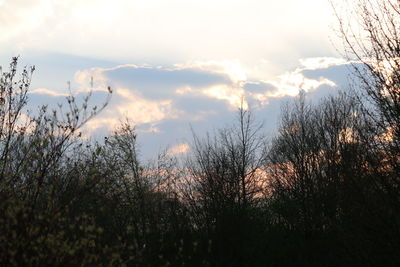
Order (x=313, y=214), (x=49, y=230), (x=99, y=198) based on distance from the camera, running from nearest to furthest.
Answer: (x=49, y=230)
(x=99, y=198)
(x=313, y=214)

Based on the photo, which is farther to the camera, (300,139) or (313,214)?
(300,139)

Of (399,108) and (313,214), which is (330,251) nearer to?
(313,214)

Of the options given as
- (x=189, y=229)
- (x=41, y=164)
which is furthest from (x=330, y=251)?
(x=41, y=164)

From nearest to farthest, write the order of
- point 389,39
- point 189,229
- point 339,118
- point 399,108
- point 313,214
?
1. point 399,108
2. point 389,39
3. point 189,229
4. point 313,214
5. point 339,118

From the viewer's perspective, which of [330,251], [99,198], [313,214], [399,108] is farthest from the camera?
[313,214]

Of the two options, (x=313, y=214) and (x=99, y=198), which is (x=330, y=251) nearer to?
(x=313, y=214)

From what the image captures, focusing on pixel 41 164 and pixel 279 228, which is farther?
pixel 279 228

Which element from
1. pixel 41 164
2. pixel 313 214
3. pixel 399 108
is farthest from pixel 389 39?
pixel 313 214

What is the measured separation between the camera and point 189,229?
47.1 ft

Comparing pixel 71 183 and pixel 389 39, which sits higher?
pixel 389 39

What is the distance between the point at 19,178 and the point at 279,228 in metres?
19.7

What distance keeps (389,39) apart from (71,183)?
26.7ft

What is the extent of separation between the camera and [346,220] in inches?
448

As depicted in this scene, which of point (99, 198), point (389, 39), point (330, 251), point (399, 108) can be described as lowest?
point (330, 251)
